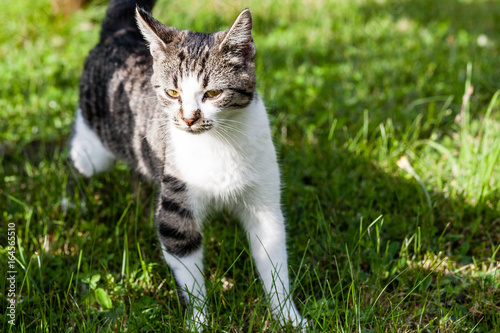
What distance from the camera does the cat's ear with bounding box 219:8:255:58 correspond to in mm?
2021

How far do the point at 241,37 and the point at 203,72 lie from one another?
0.78ft

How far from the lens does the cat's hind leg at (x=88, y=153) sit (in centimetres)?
321

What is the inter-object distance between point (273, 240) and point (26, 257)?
4.63 ft

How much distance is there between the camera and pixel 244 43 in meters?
2.11

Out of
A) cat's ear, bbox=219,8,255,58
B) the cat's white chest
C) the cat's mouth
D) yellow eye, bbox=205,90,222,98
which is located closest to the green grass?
the cat's white chest

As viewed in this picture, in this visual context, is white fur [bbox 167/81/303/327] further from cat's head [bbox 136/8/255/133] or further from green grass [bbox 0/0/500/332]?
green grass [bbox 0/0/500/332]

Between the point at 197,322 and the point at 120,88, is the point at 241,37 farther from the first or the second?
the point at 197,322

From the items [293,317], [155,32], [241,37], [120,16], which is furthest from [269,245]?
[120,16]

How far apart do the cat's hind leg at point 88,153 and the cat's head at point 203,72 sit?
1229 millimetres

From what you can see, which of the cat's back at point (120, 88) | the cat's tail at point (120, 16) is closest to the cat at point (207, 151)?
the cat's back at point (120, 88)

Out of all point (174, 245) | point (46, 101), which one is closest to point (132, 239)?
point (174, 245)

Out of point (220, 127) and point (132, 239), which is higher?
point (220, 127)

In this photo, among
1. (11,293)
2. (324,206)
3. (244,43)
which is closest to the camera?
(244,43)

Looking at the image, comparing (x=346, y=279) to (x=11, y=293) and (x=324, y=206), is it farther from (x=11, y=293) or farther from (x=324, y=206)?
(x=11, y=293)
